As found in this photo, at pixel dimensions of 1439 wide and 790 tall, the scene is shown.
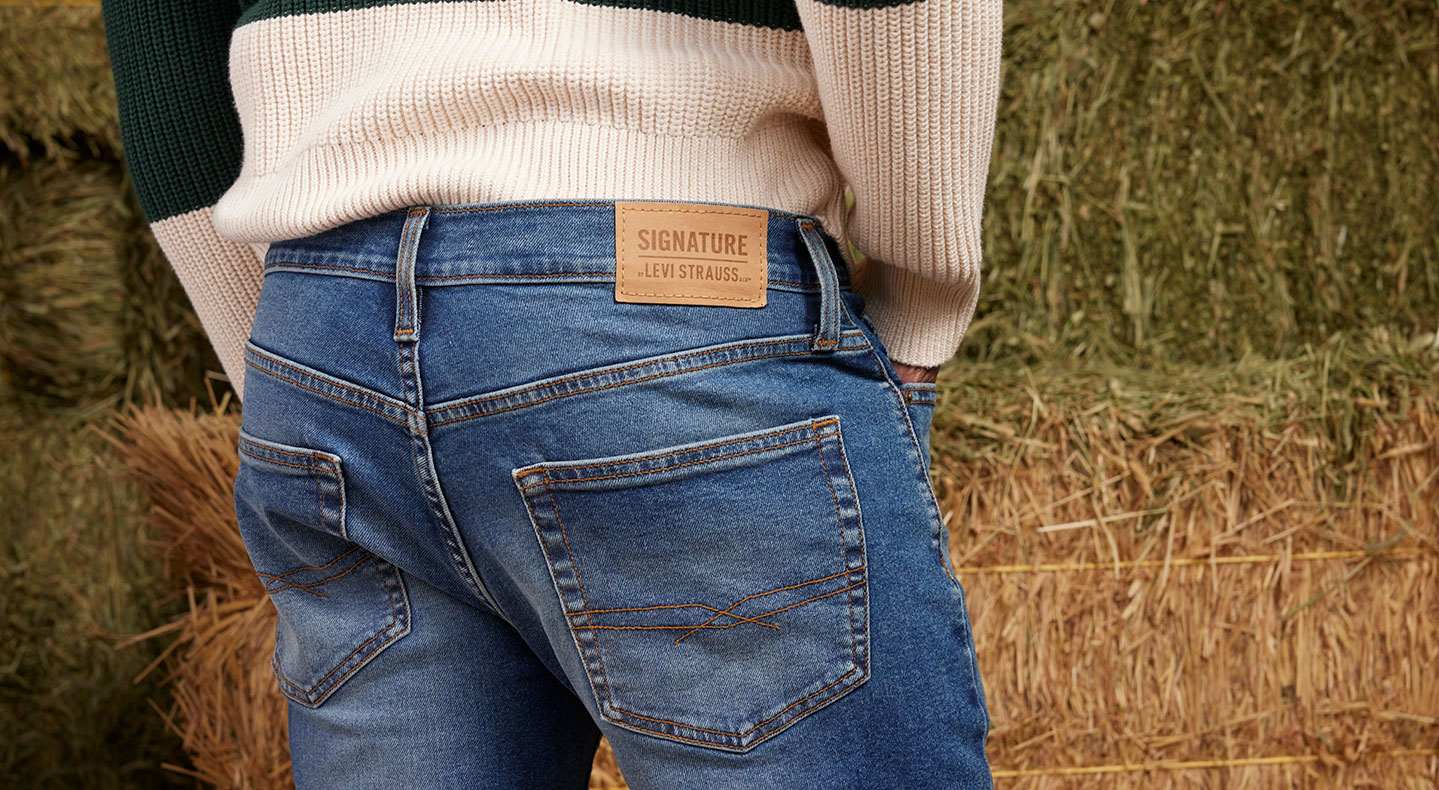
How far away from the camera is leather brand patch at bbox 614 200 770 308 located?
399 millimetres

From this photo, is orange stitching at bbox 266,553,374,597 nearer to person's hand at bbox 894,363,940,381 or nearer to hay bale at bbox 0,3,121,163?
person's hand at bbox 894,363,940,381

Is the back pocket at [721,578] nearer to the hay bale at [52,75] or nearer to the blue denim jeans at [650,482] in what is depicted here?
the blue denim jeans at [650,482]

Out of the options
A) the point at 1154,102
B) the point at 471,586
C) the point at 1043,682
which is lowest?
the point at 1043,682

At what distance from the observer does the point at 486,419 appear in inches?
15.4

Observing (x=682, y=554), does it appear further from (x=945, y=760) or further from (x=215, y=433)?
(x=215, y=433)

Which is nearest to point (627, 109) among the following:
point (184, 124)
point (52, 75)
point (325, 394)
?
point (325, 394)

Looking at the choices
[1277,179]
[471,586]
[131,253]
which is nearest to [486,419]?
[471,586]

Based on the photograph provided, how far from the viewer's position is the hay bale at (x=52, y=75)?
121 centimetres

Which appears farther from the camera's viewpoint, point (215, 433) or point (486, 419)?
point (215, 433)

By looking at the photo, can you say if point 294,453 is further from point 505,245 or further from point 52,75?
point 52,75

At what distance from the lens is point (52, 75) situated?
1.21 metres

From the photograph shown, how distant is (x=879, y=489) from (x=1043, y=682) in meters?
0.80

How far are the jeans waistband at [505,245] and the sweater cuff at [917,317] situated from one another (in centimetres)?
10

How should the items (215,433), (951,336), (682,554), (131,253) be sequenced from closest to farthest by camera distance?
(682,554) < (951,336) < (215,433) < (131,253)
